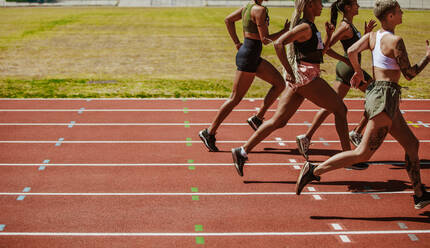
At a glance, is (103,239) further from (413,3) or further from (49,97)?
(413,3)

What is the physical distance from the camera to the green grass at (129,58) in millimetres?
13547

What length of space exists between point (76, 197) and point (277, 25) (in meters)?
25.0

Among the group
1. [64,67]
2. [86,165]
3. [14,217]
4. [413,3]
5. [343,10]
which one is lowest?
[413,3]

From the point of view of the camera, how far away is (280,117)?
22.7 ft

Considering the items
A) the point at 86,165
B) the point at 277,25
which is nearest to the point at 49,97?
the point at 86,165

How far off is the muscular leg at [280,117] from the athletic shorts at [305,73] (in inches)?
6.7

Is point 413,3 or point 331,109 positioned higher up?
point 331,109

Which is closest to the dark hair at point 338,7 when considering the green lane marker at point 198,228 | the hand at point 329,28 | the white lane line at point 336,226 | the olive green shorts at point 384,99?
the hand at point 329,28

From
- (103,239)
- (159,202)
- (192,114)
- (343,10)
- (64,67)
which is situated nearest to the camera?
(103,239)

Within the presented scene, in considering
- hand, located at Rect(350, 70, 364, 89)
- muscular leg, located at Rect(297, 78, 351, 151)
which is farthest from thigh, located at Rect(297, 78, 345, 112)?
hand, located at Rect(350, 70, 364, 89)

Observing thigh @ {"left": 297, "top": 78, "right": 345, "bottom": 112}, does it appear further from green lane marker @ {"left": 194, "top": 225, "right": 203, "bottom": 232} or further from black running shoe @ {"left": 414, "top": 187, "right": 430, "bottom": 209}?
green lane marker @ {"left": 194, "top": 225, "right": 203, "bottom": 232}

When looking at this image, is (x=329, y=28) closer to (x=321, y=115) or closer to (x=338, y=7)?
(x=338, y=7)

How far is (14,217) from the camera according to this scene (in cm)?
603

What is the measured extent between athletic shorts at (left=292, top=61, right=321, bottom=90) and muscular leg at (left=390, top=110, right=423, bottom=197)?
1.22 m
